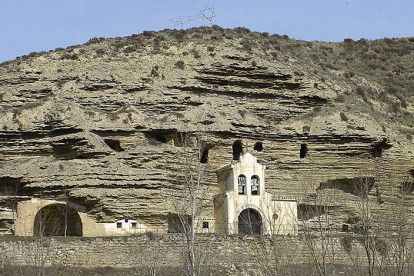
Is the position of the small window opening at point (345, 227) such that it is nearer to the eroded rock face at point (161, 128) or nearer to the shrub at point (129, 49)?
the eroded rock face at point (161, 128)

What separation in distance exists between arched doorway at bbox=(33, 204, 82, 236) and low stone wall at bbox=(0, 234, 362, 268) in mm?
7524

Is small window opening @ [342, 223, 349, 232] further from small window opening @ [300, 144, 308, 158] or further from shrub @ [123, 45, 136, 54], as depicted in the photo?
shrub @ [123, 45, 136, 54]

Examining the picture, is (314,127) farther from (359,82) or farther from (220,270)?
(220,270)

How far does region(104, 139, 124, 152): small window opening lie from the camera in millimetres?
69375

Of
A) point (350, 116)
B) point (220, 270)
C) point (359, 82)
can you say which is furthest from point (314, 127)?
point (220, 270)

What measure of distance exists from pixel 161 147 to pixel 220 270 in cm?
1281

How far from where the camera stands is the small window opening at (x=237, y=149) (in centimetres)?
7250

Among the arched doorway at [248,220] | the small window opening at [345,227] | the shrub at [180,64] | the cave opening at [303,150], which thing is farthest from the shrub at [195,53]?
the small window opening at [345,227]

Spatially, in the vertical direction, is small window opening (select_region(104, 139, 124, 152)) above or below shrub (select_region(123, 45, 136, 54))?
below

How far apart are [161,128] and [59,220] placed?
970 centimetres

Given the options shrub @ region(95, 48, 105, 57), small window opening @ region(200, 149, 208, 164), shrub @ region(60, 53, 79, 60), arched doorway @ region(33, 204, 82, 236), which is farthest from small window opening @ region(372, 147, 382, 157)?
shrub @ region(60, 53, 79, 60)

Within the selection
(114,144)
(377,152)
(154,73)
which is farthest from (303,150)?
(114,144)

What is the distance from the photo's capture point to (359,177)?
238ft

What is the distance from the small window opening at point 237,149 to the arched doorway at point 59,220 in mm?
12880
